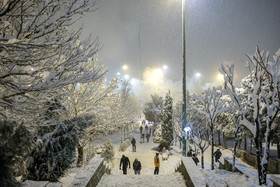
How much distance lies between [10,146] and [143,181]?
237 inches

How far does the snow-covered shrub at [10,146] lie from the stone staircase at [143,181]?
17.2 ft

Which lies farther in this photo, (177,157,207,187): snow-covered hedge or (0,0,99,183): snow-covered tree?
(177,157,207,187): snow-covered hedge

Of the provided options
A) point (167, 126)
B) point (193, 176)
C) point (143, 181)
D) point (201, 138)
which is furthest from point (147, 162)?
point (193, 176)

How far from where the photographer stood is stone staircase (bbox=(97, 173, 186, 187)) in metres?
7.79

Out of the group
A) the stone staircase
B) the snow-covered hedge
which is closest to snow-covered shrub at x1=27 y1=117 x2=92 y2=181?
the stone staircase

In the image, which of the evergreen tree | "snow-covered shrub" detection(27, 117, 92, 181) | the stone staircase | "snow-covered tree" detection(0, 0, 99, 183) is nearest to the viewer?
"snow-covered tree" detection(0, 0, 99, 183)

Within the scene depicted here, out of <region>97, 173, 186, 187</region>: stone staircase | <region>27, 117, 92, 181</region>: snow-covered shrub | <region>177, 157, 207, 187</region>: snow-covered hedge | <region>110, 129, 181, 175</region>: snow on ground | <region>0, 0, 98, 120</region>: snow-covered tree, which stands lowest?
<region>110, 129, 181, 175</region>: snow on ground

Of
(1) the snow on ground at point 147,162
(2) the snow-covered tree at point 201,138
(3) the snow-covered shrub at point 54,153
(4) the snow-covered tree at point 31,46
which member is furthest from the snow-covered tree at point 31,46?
(2) the snow-covered tree at point 201,138

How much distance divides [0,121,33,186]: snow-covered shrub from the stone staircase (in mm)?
5234

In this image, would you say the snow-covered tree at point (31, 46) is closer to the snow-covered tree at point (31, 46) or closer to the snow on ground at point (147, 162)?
the snow-covered tree at point (31, 46)

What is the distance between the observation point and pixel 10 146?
123 inches

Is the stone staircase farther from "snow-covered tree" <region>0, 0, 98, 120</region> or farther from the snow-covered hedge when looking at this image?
"snow-covered tree" <region>0, 0, 98, 120</region>

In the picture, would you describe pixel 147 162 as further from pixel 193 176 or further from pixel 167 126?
pixel 193 176

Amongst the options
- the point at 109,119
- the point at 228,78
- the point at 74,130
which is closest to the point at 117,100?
the point at 109,119
